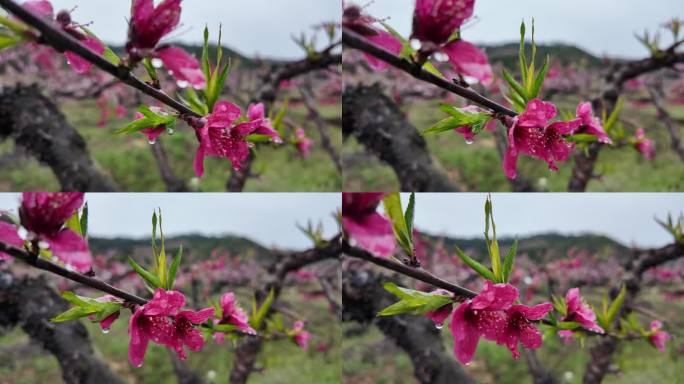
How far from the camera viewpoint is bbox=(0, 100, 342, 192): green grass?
1.34 meters

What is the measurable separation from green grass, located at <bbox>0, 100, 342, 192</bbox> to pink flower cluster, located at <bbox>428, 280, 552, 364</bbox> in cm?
63

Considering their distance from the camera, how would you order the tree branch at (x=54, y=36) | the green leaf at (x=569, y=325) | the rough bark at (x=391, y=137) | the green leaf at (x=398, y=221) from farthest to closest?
the rough bark at (x=391, y=137), the green leaf at (x=569, y=325), the green leaf at (x=398, y=221), the tree branch at (x=54, y=36)

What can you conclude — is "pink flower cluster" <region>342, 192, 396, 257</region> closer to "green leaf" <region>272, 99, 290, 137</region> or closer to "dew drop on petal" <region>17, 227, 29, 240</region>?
"dew drop on petal" <region>17, 227, 29, 240</region>

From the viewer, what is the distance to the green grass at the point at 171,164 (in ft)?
4.41

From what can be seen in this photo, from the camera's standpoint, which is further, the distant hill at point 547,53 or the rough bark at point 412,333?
the rough bark at point 412,333

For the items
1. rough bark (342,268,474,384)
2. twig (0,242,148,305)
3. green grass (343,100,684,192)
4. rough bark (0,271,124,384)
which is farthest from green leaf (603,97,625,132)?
rough bark (0,271,124,384)

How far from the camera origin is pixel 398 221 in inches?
30.4

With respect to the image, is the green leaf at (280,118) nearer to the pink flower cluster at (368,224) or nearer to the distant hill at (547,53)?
the distant hill at (547,53)

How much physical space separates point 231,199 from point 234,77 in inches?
11.0

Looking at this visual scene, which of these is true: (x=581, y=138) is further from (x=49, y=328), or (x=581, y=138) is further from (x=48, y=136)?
(x=49, y=328)

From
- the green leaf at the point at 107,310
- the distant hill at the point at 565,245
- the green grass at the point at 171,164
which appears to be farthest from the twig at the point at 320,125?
the green leaf at the point at 107,310

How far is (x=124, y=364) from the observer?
1.47m

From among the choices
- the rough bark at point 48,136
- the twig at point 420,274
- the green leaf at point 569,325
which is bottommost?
the green leaf at point 569,325

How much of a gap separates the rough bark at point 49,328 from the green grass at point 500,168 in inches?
29.7
